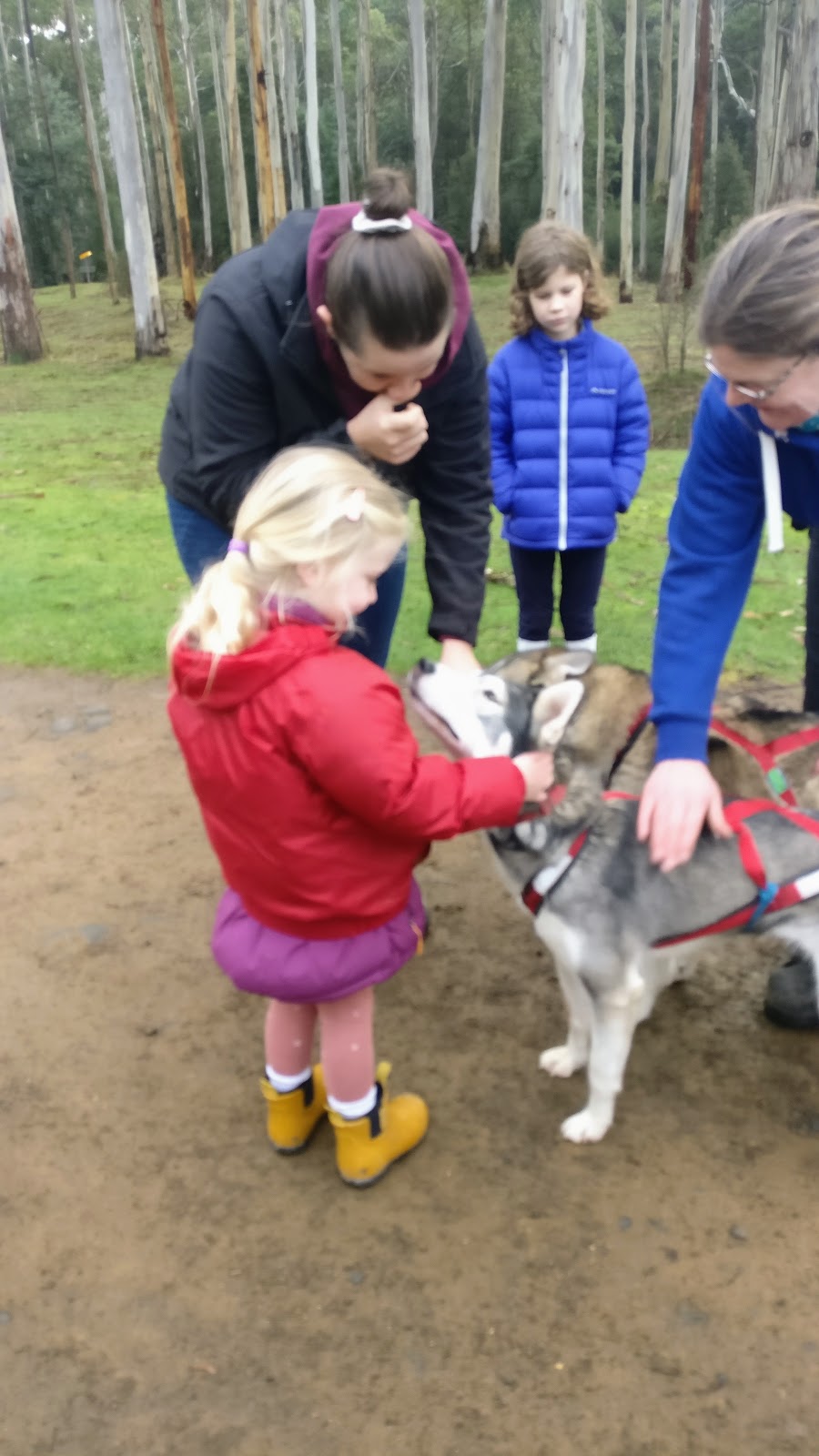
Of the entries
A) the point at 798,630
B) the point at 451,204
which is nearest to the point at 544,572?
the point at 798,630

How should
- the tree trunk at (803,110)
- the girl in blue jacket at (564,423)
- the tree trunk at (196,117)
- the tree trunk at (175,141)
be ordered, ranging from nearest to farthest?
the girl in blue jacket at (564,423) → the tree trunk at (803,110) → the tree trunk at (175,141) → the tree trunk at (196,117)

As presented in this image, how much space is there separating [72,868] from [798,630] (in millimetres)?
4745

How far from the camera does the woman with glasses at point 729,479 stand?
82.4 inches

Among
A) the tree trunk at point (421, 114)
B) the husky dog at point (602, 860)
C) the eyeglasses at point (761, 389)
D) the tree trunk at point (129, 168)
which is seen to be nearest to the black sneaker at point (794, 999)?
the husky dog at point (602, 860)

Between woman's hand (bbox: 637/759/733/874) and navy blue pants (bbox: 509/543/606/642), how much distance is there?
295 cm

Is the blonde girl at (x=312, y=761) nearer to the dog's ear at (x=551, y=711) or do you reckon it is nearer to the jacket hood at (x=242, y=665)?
the jacket hood at (x=242, y=665)

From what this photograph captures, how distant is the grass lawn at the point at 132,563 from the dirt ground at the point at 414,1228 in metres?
2.86

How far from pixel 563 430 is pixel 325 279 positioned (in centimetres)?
299

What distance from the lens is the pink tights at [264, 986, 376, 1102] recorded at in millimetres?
2713

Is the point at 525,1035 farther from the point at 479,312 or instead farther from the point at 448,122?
the point at 448,122

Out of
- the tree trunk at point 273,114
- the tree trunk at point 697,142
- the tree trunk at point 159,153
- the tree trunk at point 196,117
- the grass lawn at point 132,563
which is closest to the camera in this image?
the grass lawn at point 132,563

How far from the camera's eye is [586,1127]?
3025 millimetres

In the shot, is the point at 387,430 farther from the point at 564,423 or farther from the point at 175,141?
the point at 175,141

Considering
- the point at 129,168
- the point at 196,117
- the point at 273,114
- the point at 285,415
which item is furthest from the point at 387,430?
the point at 196,117
